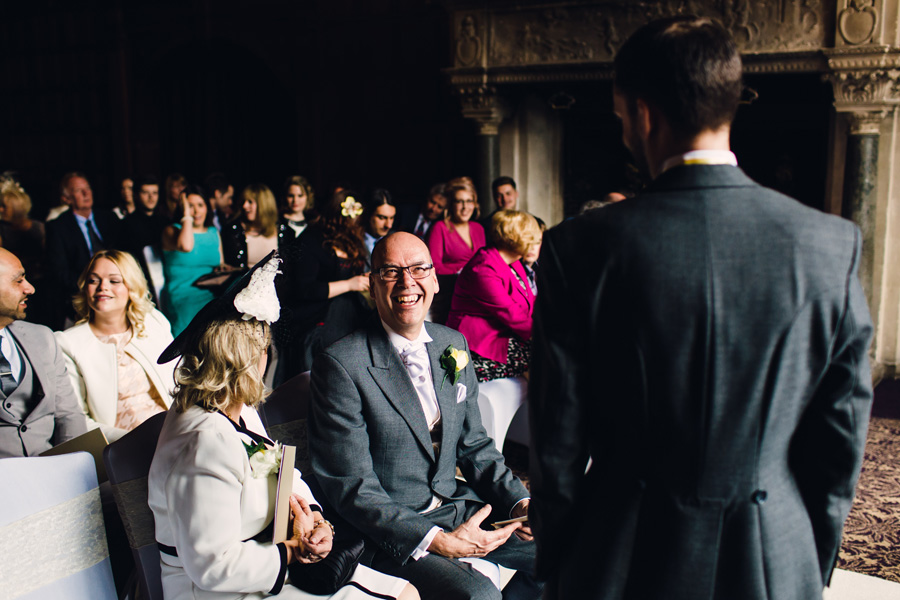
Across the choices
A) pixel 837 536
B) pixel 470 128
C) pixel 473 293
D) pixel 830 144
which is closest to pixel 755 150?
pixel 830 144

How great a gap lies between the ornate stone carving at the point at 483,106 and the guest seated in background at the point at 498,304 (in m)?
2.99

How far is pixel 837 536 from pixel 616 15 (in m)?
5.35

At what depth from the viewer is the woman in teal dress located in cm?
485

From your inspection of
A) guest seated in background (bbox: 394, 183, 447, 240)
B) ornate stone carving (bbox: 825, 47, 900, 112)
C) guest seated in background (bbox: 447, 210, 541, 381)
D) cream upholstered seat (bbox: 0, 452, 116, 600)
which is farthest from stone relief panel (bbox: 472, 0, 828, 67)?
cream upholstered seat (bbox: 0, 452, 116, 600)

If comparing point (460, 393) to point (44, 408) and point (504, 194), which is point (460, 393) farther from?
point (504, 194)

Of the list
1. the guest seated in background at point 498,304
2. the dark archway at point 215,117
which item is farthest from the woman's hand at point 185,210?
the dark archway at point 215,117

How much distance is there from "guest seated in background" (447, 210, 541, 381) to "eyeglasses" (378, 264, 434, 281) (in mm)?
1343

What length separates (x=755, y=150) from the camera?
633 centimetres

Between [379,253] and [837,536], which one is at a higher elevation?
[379,253]

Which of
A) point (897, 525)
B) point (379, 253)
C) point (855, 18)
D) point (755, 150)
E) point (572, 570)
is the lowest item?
point (897, 525)

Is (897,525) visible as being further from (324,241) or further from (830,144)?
(830,144)

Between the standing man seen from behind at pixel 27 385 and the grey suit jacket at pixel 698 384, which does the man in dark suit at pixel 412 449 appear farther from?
the standing man seen from behind at pixel 27 385

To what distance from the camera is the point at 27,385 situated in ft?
8.18

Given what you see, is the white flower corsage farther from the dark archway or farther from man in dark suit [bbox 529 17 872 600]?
the dark archway
